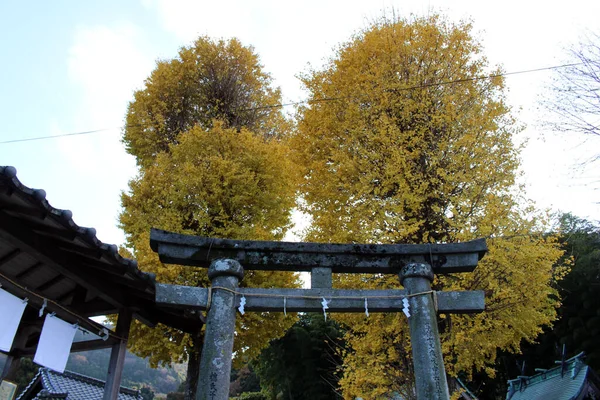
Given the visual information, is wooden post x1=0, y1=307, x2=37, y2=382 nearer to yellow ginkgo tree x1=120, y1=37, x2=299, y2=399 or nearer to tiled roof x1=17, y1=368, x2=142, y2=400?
yellow ginkgo tree x1=120, y1=37, x2=299, y2=399

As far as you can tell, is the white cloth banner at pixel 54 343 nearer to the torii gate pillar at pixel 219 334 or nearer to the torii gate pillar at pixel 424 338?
the torii gate pillar at pixel 219 334

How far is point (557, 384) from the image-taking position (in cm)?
1305

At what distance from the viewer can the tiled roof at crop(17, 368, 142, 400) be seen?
13418mm

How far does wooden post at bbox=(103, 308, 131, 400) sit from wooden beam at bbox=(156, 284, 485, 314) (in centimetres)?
214

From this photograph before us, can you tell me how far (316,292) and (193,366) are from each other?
24.4 feet

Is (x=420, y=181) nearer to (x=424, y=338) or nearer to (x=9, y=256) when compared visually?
(x=424, y=338)

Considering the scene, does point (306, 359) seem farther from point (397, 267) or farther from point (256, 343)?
point (397, 267)

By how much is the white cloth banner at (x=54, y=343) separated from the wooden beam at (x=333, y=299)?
1877 mm

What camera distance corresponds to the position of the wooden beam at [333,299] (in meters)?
4.56

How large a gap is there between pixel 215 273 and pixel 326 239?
4.39 meters

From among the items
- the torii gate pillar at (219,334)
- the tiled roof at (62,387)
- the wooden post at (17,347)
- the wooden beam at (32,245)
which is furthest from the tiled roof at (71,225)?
the tiled roof at (62,387)

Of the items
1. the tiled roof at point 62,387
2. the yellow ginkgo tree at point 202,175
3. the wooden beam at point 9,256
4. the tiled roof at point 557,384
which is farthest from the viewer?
the tiled roof at point 62,387

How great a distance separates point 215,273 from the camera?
15.1 ft

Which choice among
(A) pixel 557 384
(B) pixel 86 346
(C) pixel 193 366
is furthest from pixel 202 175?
(A) pixel 557 384
